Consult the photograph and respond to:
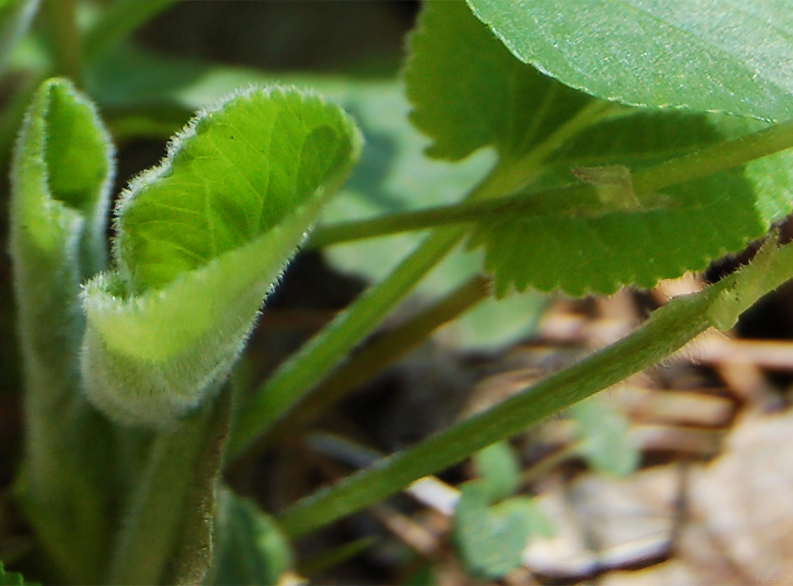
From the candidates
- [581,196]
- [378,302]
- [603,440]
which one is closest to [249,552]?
[378,302]

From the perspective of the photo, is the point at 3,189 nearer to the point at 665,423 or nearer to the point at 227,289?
the point at 227,289

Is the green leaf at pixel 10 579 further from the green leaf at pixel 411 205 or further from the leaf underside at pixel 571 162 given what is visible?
the green leaf at pixel 411 205

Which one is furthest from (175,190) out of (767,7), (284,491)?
(284,491)

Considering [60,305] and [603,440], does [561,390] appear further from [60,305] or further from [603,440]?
[603,440]

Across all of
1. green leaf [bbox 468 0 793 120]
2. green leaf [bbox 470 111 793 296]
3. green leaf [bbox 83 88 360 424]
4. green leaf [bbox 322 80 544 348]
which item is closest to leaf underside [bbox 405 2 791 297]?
green leaf [bbox 470 111 793 296]

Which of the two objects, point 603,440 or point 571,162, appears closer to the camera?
point 571,162

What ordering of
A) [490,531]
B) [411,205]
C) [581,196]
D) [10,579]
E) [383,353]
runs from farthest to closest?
[411,205] < [383,353] < [490,531] < [581,196] < [10,579]

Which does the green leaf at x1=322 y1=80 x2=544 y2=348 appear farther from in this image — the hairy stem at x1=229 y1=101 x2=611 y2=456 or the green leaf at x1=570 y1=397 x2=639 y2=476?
→ the hairy stem at x1=229 y1=101 x2=611 y2=456

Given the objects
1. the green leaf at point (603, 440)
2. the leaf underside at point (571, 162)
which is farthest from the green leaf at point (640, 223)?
the green leaf at point (603, 440)
